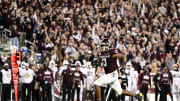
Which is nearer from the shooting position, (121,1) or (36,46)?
(36,46)

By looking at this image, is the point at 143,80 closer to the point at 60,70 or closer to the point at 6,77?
the point at 60,70

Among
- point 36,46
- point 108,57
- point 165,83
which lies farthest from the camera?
point 36,46

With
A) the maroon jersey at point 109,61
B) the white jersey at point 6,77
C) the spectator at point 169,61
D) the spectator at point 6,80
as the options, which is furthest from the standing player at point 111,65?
the spectator at point 169,61

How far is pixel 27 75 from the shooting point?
17375 millimetres

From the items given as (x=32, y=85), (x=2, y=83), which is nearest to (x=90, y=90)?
(x=32, y=85)

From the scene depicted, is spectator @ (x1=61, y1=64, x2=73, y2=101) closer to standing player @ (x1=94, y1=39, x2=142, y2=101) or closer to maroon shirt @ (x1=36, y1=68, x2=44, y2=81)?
maroon shirt @ (x1=36, y1=68, x2=44, y2=81)

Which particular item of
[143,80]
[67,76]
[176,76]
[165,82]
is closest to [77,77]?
[67,76]

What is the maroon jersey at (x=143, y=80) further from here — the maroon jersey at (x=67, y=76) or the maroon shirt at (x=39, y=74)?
the maroon shirt at (x=39, y=74)

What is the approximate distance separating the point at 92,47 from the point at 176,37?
13.2 ft

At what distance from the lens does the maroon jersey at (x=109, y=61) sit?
467 inches

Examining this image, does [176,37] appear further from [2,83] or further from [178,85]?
[2,83]

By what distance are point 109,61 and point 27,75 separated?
20.4 ft

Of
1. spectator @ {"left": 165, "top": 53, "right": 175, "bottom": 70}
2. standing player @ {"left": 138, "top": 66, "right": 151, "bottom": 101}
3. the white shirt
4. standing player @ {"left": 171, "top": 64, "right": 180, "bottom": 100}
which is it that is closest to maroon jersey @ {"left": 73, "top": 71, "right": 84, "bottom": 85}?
the white shirt

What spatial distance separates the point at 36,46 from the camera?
20391mm
